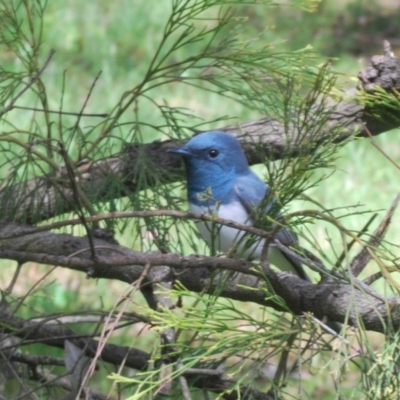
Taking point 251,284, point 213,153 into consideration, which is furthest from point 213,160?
point 251,284

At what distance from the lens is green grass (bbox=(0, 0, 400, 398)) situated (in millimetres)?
4293

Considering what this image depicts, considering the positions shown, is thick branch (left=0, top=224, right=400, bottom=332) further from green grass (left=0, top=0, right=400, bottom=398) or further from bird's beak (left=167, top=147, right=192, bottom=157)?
green grass (left=0, top=0, right=400, bottom=398)

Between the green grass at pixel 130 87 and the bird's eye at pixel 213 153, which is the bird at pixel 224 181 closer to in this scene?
the bird's eye at pixel 213 153

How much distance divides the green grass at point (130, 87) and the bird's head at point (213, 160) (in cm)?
122

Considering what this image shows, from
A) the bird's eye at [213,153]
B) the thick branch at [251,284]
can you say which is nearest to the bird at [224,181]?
the bird's eye at [213,153]

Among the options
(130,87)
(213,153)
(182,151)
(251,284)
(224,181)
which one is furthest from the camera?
(130,87)

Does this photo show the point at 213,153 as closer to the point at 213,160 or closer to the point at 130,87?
the point at 213,160

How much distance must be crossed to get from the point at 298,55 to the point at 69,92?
3.43 m

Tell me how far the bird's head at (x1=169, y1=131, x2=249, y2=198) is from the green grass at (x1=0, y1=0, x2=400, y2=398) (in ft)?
3.99

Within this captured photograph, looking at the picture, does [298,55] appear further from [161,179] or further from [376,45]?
[376,45]

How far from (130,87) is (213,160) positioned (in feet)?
10.3

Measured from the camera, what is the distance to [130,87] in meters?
5.75

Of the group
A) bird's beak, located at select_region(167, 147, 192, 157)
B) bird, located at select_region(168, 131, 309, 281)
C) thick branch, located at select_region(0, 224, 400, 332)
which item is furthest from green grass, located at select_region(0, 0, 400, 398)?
thick branch, located at select_region(0, 224, 400, 332)

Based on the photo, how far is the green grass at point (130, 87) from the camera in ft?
14.1
